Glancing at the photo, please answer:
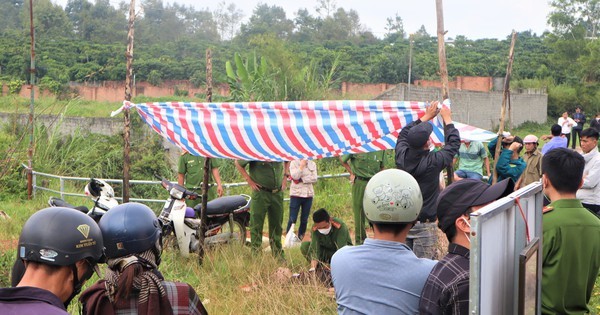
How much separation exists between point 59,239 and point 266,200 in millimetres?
6374

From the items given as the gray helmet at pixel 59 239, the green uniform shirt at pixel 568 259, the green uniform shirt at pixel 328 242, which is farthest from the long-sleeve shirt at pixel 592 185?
the gray helmet at pixel 59 239

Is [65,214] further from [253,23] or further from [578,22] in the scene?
[253,23]

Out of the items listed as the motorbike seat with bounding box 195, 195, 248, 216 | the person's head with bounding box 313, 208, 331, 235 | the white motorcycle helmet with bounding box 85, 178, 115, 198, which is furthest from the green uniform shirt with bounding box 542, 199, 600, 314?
the motorbike seat with bounding box 195, 195, 248, 216

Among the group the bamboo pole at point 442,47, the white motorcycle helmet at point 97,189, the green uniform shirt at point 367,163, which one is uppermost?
the bamboo pole at point 442,47

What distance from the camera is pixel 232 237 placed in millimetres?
9469

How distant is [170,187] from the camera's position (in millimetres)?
9148

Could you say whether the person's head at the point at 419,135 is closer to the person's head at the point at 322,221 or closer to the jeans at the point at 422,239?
the jeans at the point at 422,239

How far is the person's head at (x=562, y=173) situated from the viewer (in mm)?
4258

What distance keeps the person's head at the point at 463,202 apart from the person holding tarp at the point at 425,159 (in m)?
2.87

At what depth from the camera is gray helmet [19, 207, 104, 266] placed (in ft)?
9.43

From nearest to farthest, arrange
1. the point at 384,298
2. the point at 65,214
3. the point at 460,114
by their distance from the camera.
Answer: the point at 65,214, the point at 384,298, the point at 460,114

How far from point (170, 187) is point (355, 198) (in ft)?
7.92

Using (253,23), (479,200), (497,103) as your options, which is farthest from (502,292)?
(253,23)

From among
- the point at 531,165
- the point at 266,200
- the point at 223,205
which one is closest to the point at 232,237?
the point at 223,205
